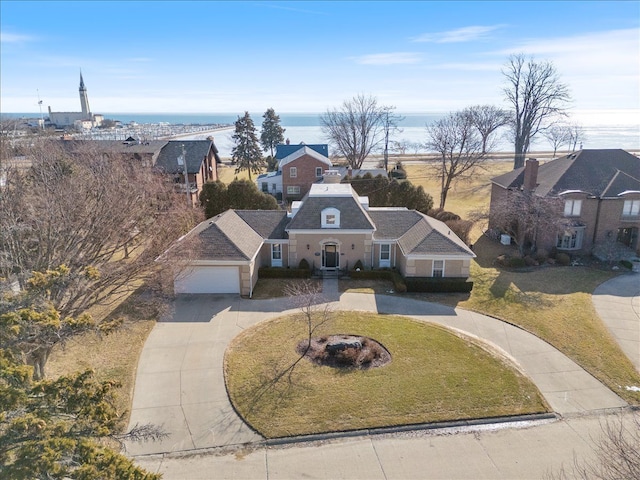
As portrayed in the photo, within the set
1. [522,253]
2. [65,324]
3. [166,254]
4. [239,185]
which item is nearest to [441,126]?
[522,253]

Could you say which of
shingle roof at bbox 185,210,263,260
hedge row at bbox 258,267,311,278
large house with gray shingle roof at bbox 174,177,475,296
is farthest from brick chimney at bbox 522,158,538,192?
shingle roof at bbox 185,210,263,260

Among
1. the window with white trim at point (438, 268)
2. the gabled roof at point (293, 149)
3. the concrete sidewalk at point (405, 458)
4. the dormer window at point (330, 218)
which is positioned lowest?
the concrete sidewalk at point (405, 458)

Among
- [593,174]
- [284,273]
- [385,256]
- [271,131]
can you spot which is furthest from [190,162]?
[271,131]

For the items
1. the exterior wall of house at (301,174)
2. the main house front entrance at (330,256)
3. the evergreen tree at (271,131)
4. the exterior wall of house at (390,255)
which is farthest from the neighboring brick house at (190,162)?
the evergreen tree at (271,131)

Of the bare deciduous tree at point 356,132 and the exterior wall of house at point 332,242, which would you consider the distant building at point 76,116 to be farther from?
the exterior wall of house at point 332,242

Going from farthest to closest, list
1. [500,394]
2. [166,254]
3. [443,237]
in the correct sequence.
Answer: [443,237]
[166,254]
[500,394]

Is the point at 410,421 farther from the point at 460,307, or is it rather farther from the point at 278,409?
the point at 460,307
